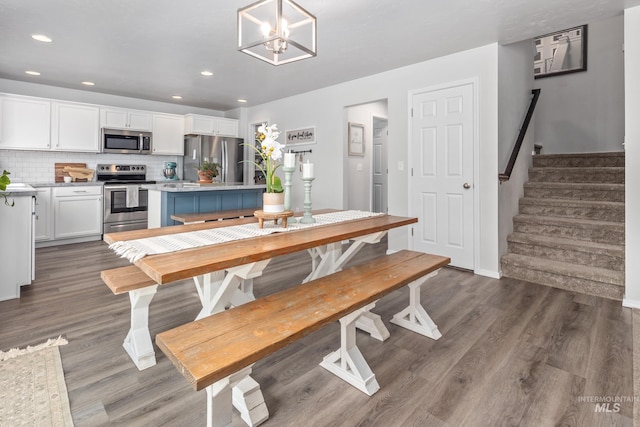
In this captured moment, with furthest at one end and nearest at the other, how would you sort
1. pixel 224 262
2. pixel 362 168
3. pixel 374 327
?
pixel 362 168
pixel 374 327
pixel 224 262

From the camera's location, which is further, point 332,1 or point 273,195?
point 332,1

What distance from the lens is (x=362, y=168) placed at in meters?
5.91

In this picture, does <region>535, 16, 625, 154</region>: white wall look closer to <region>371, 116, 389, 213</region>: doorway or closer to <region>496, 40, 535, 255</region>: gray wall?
<region>496, 40, 535, 255</region>: gray wall

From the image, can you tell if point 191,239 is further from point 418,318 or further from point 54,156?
point 54,156

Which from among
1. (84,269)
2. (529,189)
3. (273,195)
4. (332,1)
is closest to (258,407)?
(273,195)

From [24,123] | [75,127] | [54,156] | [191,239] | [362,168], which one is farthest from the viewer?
[362,168]

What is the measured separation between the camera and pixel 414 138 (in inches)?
163

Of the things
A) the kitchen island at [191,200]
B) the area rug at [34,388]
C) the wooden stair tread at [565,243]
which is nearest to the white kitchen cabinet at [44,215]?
the kitchen island at [191,200]

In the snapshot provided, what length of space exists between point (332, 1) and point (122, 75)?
3.45 metres

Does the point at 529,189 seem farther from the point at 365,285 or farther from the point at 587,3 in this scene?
the point at 365,285

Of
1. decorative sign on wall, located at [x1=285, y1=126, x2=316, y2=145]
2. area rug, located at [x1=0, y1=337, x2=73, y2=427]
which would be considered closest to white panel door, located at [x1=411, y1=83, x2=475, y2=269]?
decorative sign on wall, located at [x1=285, y1=126, x2=316, y2=145]

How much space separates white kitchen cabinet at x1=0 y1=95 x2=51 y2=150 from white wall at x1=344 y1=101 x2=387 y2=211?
14.9ft

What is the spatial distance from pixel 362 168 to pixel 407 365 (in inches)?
170

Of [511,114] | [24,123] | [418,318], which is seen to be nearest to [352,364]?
[418,318]
